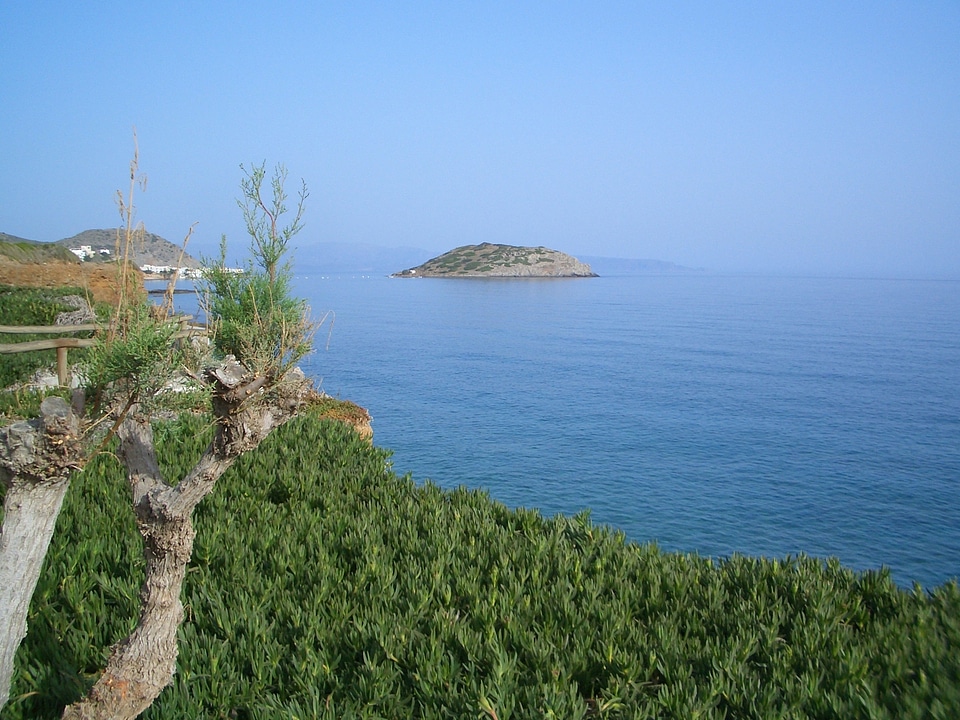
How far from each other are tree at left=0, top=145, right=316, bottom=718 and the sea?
14.6 ft

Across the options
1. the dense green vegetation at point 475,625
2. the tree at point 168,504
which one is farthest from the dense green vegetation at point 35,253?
the tree at point 168,504

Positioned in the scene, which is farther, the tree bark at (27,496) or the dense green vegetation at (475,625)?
the dense green vegetation at (475,625)

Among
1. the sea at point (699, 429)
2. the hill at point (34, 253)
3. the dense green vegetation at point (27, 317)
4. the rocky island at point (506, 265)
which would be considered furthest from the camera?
the rocky island at point (506, 265)

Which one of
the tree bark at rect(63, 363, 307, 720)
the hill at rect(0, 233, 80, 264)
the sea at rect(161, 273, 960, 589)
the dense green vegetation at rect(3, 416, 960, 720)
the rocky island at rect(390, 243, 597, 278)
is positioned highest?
the rocky island at rect(390, 243, 597, 278)

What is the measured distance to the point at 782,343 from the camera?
3988 cm

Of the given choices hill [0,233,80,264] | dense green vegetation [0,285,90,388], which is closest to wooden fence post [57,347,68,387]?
dense green vegetation [0,285,90,388]

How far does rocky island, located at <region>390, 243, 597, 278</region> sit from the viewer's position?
5522 inches

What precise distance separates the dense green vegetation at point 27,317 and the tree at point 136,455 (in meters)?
12.3

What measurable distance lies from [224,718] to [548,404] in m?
20.6

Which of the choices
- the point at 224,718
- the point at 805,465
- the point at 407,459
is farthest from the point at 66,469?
the point at 805,465

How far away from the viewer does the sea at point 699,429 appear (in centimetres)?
1389

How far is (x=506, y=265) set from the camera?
142 meters

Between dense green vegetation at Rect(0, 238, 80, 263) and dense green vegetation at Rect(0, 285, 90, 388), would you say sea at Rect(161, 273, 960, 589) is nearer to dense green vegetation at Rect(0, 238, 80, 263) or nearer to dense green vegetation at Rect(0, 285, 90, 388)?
dense green vegetation at Rect(0, 285, 90, 388)

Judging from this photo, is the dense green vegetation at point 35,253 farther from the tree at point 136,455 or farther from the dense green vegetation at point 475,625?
the tree at point 136,455
